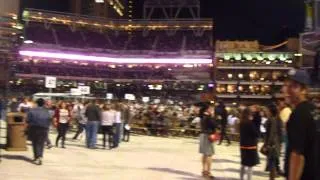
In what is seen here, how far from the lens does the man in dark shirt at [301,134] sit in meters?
4.73

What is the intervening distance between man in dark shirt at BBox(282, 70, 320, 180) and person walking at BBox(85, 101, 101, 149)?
17.0 meters

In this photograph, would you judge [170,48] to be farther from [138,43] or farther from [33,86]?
[33,86]

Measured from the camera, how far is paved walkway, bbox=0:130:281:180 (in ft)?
45.6

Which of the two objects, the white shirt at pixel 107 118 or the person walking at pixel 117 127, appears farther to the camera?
the person walking at pixel 117 127

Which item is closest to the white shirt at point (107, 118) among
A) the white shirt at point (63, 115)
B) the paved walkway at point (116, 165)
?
the paved walkway at point (116, 165)

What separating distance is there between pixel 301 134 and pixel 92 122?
17.3m

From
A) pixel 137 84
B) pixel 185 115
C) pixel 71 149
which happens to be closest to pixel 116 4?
pixel 137 84

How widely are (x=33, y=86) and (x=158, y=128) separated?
56.6 metres

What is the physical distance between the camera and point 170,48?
326 feet

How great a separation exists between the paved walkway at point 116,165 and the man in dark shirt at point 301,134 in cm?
900

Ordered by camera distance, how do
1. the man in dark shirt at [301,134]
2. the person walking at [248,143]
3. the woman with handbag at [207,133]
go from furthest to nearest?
the woman with handbag at [207,133] → the person walking at [248,143] → the man in dark shirt at [301,134]

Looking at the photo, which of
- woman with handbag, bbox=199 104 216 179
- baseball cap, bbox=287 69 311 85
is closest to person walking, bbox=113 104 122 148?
woman with handbag, bbox=199 104 216 179

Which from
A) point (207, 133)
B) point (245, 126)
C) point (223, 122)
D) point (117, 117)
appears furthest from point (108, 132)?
point (245, 126)

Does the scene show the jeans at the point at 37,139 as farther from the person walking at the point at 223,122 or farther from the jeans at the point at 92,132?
the person walking at the point at 223,122
